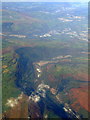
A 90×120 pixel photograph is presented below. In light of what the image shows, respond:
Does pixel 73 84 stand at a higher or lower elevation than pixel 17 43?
lower

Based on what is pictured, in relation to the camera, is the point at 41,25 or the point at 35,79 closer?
the point at 35,79

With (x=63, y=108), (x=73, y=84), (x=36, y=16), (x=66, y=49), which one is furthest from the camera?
(x=36, y=16)

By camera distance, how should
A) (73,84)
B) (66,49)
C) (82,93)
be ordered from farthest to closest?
1. (66,49)
2. (73,84)
3. (82,93)

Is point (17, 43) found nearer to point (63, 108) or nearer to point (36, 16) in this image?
point (63, 108)

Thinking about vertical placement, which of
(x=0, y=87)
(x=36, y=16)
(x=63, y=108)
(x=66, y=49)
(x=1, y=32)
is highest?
(x=36, y=16)

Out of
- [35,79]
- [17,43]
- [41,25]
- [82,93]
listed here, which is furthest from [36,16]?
[82,93]

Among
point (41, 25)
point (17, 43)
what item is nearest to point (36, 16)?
point (41, 25)
